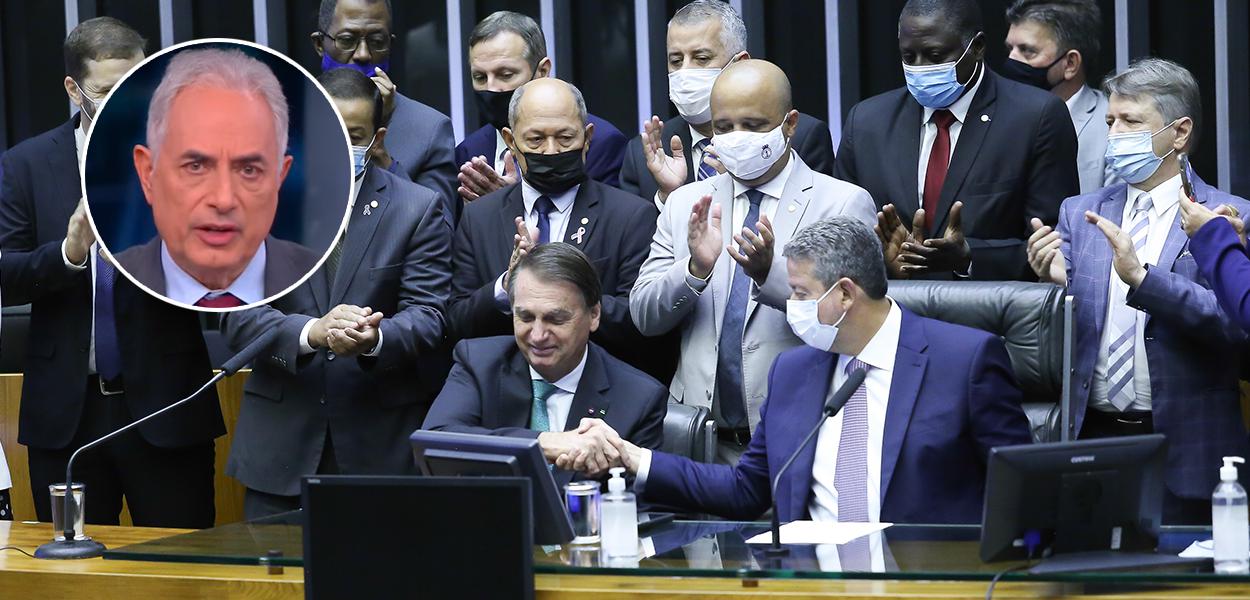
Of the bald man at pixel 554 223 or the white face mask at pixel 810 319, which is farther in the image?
the bald man at pixel 554 223

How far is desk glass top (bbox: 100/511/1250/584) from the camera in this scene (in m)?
2.50

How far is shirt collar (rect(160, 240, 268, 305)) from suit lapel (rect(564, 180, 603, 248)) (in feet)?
2.52

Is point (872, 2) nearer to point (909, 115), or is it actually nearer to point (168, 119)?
point (909, 115)

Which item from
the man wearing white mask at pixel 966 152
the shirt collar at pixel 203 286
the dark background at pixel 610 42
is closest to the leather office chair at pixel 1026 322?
the man wearing white mask at pixel 966 152

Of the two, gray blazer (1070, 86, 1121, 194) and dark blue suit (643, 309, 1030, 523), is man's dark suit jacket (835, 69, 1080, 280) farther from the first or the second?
dark blue suit (643, 309, 1030, 523)

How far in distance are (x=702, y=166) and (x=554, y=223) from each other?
49cm

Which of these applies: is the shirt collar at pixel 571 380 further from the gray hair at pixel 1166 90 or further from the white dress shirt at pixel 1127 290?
the gray hair at pixel 1166 90

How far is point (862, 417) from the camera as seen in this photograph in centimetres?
323

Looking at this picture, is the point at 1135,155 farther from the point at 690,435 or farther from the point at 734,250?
the point at 690,435

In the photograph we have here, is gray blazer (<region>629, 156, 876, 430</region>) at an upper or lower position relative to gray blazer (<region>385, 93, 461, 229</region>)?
lower

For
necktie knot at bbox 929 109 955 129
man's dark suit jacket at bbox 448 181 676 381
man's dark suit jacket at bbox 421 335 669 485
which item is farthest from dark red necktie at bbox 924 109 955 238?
man's dark suit jacket at bbox 421 335 669 485

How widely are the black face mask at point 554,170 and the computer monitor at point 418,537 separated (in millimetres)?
1547

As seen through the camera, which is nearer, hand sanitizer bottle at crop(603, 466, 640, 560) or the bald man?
hand sanitizer bottle at crop(603, 466, 640, 560)

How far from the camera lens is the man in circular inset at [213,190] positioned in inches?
139
